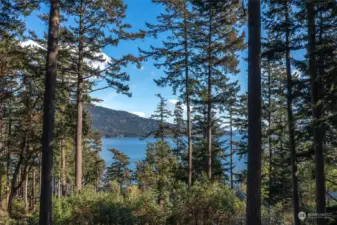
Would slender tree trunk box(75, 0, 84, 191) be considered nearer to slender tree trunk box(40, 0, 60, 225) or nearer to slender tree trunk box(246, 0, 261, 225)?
slender tree trunk box(40, 0, 60, 225)

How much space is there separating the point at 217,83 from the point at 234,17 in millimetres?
3284

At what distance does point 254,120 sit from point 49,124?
448 centimetres

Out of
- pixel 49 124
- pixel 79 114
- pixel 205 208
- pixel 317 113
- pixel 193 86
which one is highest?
pixel 193 86

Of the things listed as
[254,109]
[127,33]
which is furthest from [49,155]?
[127,33]

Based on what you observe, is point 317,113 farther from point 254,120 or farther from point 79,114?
point 79,114

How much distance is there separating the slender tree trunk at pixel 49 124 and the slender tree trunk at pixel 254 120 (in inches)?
169

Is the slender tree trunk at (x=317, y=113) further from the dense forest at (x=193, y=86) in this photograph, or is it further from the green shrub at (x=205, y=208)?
the green shrub at (x=205, y=208)

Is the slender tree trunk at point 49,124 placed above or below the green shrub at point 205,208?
above

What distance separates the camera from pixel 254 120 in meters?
4.25

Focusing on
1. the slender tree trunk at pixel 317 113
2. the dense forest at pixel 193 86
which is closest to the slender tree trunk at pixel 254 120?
the dense forest at pixel 193 86

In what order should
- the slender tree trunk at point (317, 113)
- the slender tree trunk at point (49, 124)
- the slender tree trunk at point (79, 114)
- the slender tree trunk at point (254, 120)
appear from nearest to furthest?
the slender tree trunk at point (254, 120)
the slender tree trunk at point (49, 124)
the slender tree trunk at point (317, 113)
the slender tree trunk at point (79, 114)

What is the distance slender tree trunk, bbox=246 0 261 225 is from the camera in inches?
162

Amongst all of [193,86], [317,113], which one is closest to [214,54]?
[193,86]

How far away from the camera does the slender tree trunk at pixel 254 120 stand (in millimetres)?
4105
